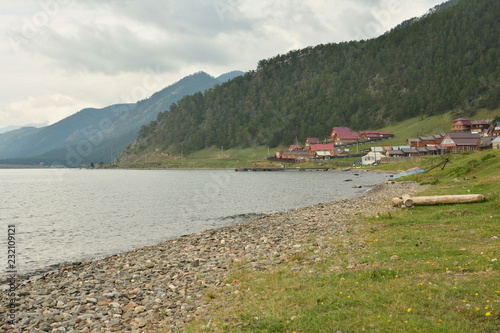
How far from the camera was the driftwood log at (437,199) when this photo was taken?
96.3 feet

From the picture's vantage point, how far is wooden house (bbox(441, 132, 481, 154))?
167337 mm

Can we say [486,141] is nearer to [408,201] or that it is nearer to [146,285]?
[408,201]

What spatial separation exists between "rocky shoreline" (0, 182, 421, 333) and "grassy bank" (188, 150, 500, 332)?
117 centimetres

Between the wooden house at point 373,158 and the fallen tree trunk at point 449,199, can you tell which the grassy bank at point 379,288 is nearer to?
the fallen tree trunk at point 449,199

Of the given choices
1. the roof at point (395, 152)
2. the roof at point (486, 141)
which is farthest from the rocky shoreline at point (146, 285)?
the roof at point (395, 152)

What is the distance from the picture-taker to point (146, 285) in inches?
672

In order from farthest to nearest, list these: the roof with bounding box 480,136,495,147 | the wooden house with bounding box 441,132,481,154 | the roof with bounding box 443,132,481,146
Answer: the roof with bounding box 443,132,481,146, the wooden house with bounding box 441,132,481,154, the roof with bounding box 480,136,495,147

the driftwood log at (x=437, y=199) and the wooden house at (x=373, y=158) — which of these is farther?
the wooden house at (x=373, y=158)

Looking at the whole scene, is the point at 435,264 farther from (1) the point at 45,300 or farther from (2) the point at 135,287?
(1) the point at 45,300

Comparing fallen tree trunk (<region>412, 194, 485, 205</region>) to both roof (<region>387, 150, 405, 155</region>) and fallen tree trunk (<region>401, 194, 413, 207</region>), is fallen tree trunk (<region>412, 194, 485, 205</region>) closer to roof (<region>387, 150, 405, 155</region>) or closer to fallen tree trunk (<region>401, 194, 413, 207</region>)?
fallen tree trunk (<region>401, 194, 413, 207</region>)

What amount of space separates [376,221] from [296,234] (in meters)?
6.58

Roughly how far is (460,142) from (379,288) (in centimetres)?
18437

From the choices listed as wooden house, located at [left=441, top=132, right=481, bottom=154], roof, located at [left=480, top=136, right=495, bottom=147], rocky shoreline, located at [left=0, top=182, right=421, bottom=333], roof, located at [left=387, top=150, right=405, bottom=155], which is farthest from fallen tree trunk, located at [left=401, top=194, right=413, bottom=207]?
roof, located at [left=387, top=150, right=405, bottom=155]

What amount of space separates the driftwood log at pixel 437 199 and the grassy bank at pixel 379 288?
8374 millimetres
